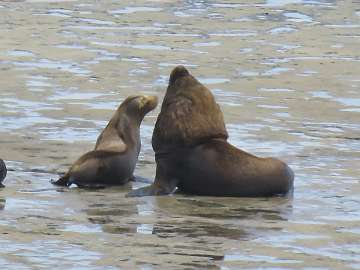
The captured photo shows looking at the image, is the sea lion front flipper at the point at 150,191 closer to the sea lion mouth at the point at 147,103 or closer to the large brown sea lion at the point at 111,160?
the large brown sea lion at the point at 111,160

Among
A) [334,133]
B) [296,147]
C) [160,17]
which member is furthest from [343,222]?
[160,17]

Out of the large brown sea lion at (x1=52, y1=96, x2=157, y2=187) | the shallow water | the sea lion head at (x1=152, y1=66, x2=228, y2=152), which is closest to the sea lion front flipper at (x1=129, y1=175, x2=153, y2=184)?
the large brown sea lion at (x1=52, y1=96, x2=157, y2=187)

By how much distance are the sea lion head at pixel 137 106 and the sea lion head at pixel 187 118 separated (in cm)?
70

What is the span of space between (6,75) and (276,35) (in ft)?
17.4

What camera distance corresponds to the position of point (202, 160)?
912cm

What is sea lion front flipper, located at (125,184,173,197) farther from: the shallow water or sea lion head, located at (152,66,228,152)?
sea lion head, located at (152,66,228,152)

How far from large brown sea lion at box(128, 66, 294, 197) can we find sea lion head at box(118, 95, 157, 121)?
725 millimetres

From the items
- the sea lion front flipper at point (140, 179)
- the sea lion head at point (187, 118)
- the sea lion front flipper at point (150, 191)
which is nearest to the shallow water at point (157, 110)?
the sea lion front flipper at point (150, 191)

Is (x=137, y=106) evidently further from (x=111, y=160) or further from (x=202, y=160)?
(x=202, y=160)

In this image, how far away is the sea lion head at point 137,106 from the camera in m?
10.1

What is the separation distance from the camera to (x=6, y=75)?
602 inches

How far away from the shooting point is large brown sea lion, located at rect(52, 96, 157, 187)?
9.41 metres

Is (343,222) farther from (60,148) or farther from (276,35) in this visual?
(276,35)

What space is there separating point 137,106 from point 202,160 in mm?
1174
